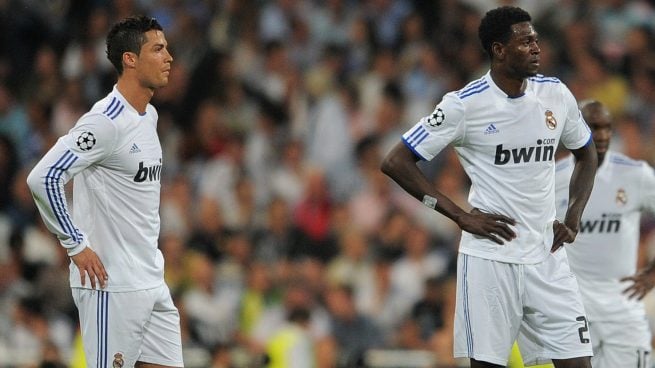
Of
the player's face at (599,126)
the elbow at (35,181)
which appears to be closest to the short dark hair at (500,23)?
the player's face at (599,126)

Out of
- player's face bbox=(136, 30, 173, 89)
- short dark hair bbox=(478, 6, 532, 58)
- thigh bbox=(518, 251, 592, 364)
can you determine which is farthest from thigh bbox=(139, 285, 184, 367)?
short dark hair bbox=(478, 6, 532, 58)

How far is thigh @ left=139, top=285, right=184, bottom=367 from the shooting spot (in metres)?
7.21

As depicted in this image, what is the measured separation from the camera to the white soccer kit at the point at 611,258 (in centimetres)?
857

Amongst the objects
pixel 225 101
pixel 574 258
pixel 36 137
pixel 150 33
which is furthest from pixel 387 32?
pixel 150 33

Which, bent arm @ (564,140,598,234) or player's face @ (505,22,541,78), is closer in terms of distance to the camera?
player's face @ (505,22,541,78)

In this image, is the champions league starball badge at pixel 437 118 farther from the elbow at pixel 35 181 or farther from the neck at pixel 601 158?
the elbow at pixel 35 181

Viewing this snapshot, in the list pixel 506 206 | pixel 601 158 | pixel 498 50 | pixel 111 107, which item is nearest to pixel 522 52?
pixel 498 50

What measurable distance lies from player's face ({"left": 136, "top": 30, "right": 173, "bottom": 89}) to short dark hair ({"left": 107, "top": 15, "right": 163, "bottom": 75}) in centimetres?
3

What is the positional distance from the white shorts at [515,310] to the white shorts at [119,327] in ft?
5.39

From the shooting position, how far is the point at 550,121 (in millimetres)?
7254

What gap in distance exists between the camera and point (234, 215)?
13078 millimetres

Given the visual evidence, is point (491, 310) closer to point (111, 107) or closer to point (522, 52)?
point (522, 52)

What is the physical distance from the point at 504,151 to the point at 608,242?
5.79ft

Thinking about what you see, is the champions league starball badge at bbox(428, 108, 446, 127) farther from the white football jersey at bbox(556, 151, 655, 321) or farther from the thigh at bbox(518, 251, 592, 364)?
the white football jersey at bbox(556, 151, 655, 321)
